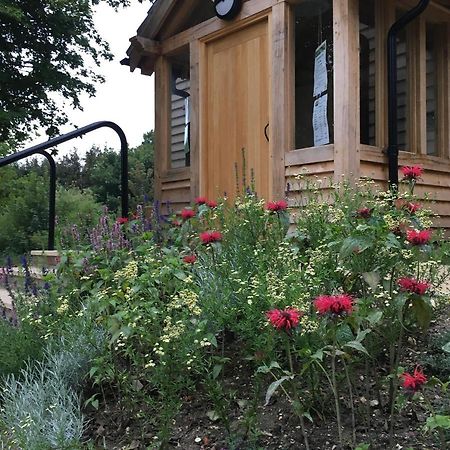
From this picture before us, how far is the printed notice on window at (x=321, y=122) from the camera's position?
485 centimetres

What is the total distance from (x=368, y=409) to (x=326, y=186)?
8.94 feet

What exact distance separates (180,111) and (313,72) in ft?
6.36

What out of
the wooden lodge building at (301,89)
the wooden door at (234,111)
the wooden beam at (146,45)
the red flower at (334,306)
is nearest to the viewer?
the red flower at (334,306)

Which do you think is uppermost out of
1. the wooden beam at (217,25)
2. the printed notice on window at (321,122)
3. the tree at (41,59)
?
the tree at (41,59)

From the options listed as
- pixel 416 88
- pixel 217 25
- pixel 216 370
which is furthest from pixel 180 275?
pixel 217 25

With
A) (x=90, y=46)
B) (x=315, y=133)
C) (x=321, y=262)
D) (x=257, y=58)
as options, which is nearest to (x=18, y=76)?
(x=90, y=46)

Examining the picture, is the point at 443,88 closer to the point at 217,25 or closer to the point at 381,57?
the point at 381,57

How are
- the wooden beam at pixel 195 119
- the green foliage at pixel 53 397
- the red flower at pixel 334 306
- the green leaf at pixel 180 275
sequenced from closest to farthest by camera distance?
the red flower at pixel 334 306, the green foliage at pixel 53 397, the green leaf at pixel 180 275, the wooden beam at pixel 195 119

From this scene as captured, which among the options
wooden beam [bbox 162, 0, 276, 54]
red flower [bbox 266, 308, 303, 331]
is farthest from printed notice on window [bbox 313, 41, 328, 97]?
red flower [bbox 266, 308, 303, 331]

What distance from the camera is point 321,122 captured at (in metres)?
4.91

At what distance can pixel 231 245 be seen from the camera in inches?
108

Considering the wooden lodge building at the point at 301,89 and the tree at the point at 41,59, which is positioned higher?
the tree at the point at 41,59

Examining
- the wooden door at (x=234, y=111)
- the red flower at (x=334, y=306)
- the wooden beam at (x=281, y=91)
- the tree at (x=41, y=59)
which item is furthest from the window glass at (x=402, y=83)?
the tree at (x=41, y=59)

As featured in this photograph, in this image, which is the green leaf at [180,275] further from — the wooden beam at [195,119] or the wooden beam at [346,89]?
the wooden beam at [195,119]
